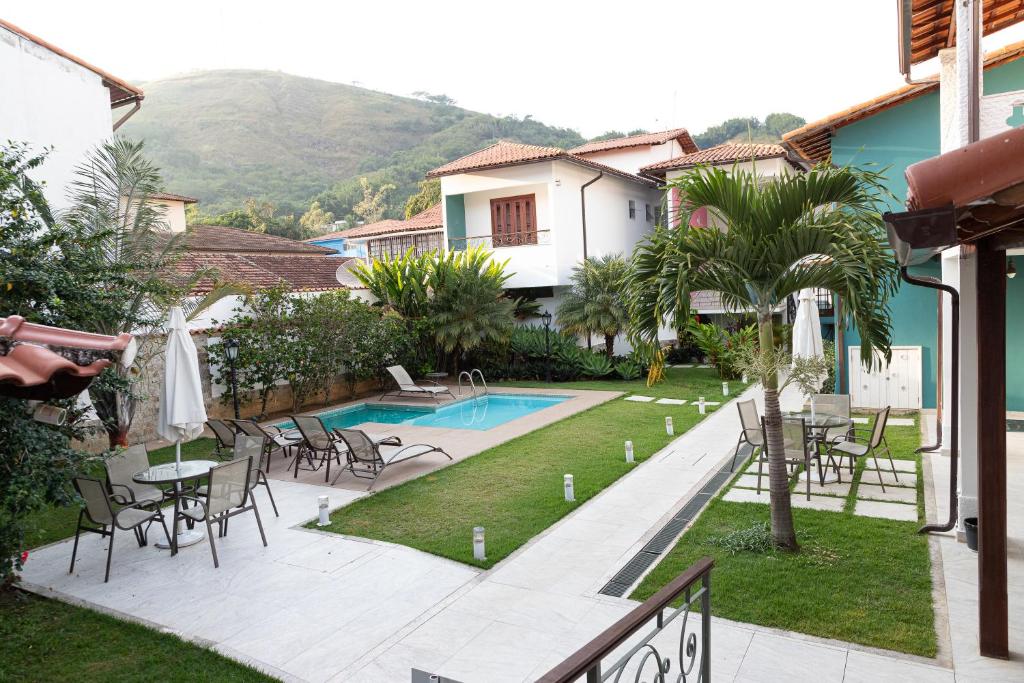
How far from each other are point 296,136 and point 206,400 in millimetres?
88881

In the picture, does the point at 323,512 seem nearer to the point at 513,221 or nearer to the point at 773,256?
the point at 773,256

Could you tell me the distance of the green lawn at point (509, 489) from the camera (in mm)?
8078

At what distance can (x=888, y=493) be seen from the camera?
8867 mm

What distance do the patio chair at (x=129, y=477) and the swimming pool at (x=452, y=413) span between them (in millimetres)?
6886

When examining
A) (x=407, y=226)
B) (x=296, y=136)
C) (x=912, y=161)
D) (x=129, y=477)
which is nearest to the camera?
(x=129, y=477)

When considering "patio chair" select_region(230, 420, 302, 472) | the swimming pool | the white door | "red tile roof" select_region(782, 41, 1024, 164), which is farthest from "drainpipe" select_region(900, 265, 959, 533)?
the swimming pool

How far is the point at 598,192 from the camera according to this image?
25.3 metres

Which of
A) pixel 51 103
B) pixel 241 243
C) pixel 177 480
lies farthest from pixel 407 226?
pixel 177 480

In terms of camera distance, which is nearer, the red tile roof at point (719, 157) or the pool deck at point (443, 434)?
the pool deck at point (443, 434)

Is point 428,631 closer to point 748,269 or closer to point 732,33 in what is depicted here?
point 748,269

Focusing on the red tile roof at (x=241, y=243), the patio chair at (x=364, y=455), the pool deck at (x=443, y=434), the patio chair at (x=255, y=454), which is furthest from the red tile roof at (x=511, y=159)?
the patio chair at (x=255, y=454)

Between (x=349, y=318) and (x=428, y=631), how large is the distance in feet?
41.1

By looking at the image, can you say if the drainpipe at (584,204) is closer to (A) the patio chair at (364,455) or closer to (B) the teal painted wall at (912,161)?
(B) the teal painted wall at (912,161)

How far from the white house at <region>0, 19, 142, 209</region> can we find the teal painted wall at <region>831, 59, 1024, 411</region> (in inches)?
598
